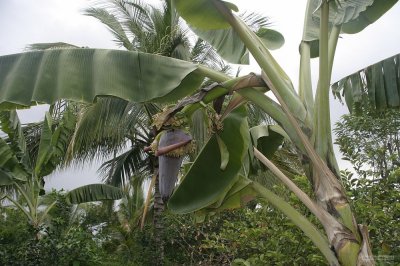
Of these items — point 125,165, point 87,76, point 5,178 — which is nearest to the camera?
point 87,76

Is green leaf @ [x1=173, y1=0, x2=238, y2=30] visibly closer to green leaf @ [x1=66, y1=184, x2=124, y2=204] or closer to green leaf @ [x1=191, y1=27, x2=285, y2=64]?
green leaf @ [x1=191, y1=27, x2=285, y2=64]

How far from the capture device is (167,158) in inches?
132

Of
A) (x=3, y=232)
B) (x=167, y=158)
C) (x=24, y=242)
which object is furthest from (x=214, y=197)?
(x=3, y=232)

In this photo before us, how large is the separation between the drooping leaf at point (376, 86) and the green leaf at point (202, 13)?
1.77 metres

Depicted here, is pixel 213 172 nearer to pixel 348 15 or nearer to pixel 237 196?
pixel 237 196

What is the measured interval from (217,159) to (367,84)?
1923 millimetres

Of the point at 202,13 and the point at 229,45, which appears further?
the point at 229,45

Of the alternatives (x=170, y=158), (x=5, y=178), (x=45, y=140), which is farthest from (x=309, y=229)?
(x=45, y=140)

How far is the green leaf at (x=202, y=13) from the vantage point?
3867 mm

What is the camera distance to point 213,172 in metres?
4.14

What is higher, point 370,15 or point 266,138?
point 370,15

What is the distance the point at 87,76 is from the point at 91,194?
25.6 ft

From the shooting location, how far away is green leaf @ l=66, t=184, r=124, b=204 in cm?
1084

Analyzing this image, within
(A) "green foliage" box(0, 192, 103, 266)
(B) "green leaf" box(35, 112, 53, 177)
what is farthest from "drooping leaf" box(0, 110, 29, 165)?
(A) "green foliage" box(0, 192, 103, 266)
